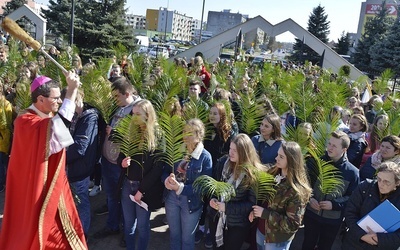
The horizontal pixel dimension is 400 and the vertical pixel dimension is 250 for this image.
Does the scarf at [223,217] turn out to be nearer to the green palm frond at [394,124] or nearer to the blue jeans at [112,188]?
the blue jeans at [112,188]

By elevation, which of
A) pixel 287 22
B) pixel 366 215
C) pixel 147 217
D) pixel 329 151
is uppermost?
pixel 287 22

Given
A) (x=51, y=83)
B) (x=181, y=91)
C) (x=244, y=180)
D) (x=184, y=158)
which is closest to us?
(x=51, y=83)

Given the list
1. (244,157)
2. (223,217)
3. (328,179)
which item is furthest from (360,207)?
(223,217)

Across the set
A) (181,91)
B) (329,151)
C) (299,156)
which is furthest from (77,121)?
(181,91)

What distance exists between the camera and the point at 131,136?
12.9 ft

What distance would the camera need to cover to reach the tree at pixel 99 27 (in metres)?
23.7

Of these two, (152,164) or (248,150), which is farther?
(152,164)

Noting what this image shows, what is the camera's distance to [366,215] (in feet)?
11.5

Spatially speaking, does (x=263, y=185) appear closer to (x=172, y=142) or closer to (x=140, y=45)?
(x=172, y=142)

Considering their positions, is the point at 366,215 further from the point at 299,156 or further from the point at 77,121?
the point at 77,121

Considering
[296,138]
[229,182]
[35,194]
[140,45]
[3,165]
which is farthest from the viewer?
[140,45]

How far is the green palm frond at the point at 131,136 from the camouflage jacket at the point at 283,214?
1.40 metres

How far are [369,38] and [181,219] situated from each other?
113ft

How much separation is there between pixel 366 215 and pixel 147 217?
7.18ft
